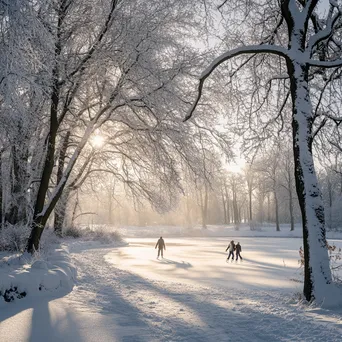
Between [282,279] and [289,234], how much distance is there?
30.3m

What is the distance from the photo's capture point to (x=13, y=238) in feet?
41.6

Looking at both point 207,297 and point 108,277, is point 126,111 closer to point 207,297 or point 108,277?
point 108,277

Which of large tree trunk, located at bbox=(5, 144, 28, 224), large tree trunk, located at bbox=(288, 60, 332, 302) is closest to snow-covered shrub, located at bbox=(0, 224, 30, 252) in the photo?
large tree trunk, located at bbox=(5, 144, 28, 224)

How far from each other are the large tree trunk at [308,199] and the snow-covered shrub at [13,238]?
1035 centimetres

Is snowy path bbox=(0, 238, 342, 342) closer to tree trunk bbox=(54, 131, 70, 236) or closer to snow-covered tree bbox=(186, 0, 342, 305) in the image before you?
snow-covered tree bbox=(186, 0, 342, 305)

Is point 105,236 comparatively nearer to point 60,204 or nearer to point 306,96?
point 60,204

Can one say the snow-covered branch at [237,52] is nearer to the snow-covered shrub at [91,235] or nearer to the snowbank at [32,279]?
the snowbank at [32,279]

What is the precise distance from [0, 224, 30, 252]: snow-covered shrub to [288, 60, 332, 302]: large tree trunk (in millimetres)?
10350

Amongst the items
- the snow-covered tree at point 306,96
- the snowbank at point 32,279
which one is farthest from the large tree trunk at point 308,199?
the snowbank at point 32,279

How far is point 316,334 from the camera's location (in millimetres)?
4719

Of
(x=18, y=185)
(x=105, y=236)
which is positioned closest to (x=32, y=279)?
(x=18, y=185)

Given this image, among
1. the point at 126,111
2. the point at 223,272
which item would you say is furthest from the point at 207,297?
the point at 126,111

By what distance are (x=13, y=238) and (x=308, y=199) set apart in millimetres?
11121

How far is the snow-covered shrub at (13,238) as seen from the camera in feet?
40.9
